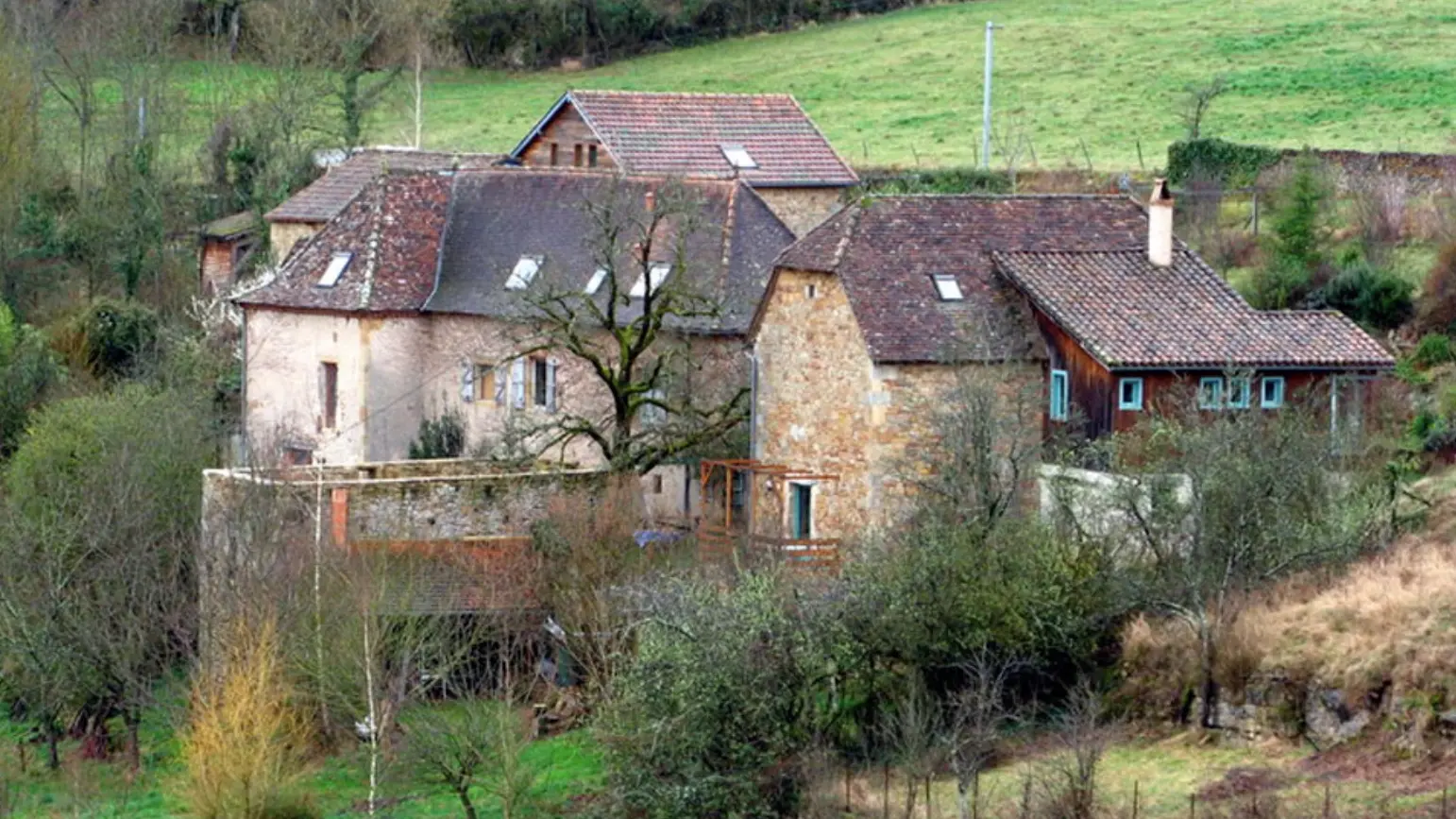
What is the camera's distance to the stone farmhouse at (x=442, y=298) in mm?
45656

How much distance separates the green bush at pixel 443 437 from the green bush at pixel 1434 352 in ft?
49.5

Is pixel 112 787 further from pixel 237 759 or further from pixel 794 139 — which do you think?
pixel 794 139

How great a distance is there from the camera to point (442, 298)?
4753cm

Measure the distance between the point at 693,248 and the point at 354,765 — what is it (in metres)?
12.1

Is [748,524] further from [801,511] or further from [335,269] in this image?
[335,269]

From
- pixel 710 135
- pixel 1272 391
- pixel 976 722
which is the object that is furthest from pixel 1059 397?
pixel 710 135

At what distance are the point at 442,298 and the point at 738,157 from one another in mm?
7538

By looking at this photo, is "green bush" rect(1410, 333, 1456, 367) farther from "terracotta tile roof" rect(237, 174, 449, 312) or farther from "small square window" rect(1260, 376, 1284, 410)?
"terracotta tile roof" rect(237, 174, 449, 312)

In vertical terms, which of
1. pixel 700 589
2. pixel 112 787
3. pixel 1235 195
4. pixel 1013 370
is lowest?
pixel 112 787

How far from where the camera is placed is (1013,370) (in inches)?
1543

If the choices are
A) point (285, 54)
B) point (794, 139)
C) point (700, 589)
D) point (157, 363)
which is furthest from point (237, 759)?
point (285, 54)

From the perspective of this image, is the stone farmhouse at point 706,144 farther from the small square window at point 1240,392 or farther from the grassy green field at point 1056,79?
the small square window at point 1240,392

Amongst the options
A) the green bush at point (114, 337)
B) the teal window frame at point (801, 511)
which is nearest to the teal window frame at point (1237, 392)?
the teal window frame at point (801, 511)

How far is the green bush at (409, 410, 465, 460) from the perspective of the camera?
4678cm
